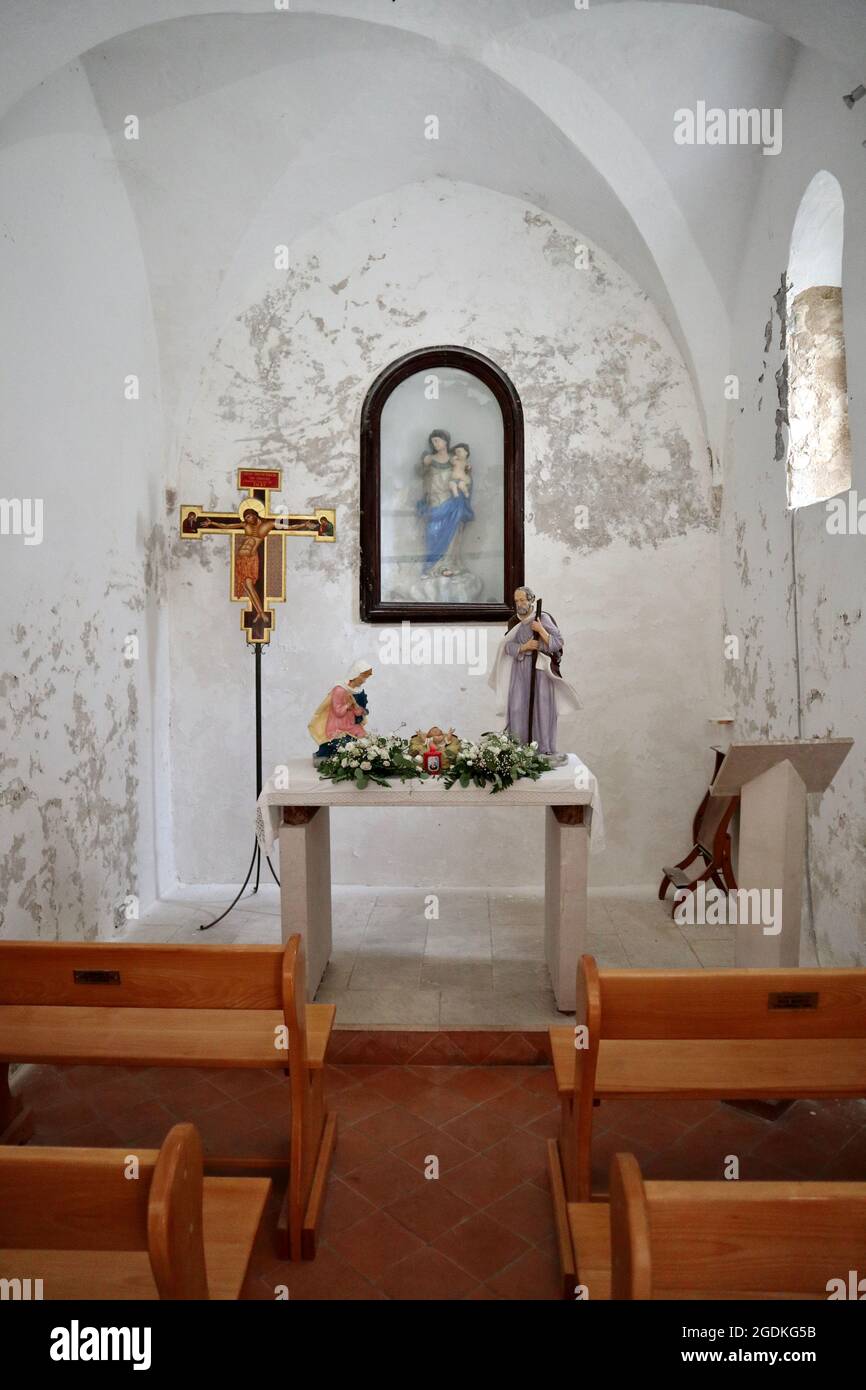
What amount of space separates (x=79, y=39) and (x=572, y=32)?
264cm

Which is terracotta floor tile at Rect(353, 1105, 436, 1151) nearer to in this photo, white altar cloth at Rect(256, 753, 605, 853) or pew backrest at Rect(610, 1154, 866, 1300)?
white altar cloth at Rect(256, 753, 605, 853)

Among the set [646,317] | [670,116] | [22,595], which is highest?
[670,116]

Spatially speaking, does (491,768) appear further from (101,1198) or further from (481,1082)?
(101,1198)

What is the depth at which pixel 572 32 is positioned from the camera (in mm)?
4871

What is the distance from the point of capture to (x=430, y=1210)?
3.00 metres

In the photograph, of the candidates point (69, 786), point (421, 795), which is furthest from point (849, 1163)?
point (69, 786)

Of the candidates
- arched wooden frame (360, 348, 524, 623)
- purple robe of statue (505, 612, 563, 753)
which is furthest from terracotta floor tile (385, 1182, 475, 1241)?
arched wooden frame (360, 348, 524, 623)

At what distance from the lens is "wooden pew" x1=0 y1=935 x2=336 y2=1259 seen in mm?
2758

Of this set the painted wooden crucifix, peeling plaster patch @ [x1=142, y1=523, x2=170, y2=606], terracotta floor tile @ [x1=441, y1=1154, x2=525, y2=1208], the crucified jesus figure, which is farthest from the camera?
peeling plaster patch @ [x1=142, y1=523, x2=170, y2=606]

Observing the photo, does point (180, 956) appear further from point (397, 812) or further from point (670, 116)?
point (670, 116)

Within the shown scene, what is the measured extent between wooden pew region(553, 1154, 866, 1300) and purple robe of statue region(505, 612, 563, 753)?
11.7ft

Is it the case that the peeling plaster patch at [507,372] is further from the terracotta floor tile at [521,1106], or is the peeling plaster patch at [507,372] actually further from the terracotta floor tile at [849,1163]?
the terracotta floor tile at [849,1163]
